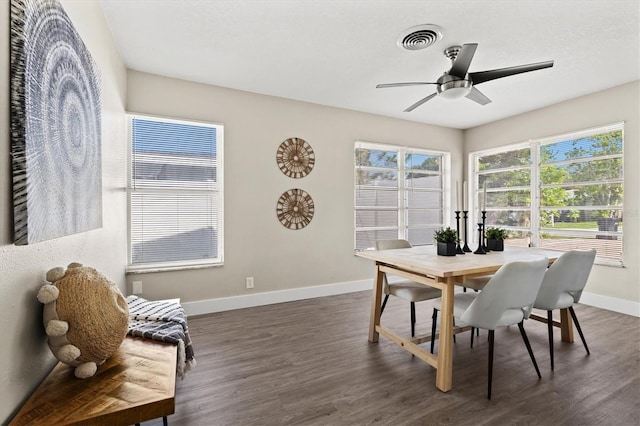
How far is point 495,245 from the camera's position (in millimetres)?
2881

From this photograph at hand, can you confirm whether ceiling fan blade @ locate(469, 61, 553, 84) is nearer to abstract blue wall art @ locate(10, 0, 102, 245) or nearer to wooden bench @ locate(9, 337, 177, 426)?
abstract blue wall art @ locate(10, 0, 102, 245)

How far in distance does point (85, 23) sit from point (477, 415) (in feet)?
10.8

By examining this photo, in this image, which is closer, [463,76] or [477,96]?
[463,76]

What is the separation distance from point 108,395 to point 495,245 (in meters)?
3.02

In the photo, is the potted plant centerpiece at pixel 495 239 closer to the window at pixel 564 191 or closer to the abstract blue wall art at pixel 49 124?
the window at pixel 564 191

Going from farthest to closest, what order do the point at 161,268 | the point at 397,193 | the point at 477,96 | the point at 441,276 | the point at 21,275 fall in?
the point at 397,193 → the point at 161,268 → the point at 477,96 → the point at 441,276 → the point at 21,275

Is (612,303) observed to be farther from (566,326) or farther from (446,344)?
(446,344)

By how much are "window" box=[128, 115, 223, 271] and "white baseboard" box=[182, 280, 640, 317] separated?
0.48m

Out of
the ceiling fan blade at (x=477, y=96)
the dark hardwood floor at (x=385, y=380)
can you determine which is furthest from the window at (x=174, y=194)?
the ceiling fan blade at (x=477, y=96)

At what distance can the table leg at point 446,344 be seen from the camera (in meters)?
2.04

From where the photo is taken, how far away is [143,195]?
11.0ft

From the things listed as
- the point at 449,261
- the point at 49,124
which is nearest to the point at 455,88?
the point at 449,261

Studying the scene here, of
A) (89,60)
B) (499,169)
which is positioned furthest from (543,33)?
(89,60)

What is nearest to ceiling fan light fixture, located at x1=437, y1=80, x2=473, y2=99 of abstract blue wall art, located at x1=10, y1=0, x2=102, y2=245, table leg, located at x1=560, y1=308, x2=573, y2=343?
table leg, located at x1=560, y1=308, x2=573, y2=343
